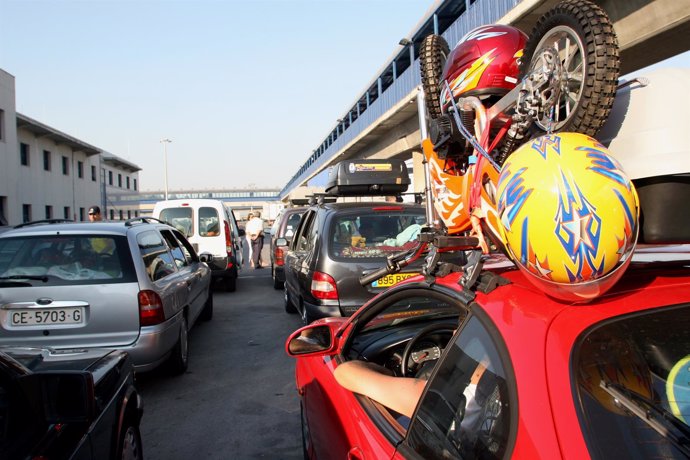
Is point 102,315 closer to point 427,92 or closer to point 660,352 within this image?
point 427,92

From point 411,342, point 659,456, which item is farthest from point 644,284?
point 411,342

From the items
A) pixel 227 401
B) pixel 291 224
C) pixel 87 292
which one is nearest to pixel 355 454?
pixel 227 401

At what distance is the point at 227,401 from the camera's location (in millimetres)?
4641

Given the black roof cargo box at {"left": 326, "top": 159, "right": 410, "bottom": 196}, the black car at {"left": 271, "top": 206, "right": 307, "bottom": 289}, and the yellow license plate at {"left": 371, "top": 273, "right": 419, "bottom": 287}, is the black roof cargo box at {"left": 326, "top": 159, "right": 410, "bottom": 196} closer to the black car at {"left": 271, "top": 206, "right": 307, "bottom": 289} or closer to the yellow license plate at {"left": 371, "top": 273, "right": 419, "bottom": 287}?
the black car at {"left": 271, "top": 206, "right": 307, "bottom": 289}

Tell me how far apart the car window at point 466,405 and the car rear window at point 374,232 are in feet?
12.3

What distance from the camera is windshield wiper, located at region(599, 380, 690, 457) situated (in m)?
1.19

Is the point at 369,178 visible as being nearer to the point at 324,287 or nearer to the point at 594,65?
the point at 324,287

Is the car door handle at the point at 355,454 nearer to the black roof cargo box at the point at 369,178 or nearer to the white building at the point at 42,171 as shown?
the black roof cargo box at the point at 369,178

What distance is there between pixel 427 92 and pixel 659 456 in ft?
9.47

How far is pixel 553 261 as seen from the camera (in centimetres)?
133

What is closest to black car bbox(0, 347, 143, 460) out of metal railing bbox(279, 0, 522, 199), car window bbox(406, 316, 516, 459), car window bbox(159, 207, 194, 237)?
car window bbox(406, 316, 516, 459)

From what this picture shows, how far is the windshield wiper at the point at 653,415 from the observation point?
1185 millimetres

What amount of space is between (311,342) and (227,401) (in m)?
2.34

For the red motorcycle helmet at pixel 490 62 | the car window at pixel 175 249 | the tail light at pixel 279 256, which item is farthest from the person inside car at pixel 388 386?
the tail light at pixel 279 256
